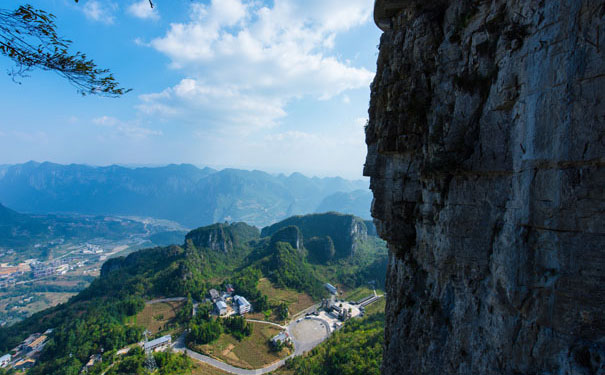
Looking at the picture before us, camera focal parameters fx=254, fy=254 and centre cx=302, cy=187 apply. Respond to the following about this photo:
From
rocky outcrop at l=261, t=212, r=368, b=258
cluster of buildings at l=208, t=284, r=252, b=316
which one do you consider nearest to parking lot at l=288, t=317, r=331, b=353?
cluster of buildings at l=208, t=284, r=252, b=316

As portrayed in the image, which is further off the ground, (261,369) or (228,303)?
(228,303)

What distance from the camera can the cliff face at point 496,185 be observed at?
4.82m

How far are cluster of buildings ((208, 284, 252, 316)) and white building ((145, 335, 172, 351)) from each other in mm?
8716

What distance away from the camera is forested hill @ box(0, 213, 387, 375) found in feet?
125

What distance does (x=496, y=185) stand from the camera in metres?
6.48

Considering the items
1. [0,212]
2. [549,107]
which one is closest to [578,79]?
[549,107]

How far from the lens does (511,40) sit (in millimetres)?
5910

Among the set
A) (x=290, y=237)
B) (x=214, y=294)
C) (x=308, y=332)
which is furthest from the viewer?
(x=290, y=237)

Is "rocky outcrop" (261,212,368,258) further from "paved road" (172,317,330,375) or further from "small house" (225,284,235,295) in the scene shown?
"paved road" (172,317,330,375)

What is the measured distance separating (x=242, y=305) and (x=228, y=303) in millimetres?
4569

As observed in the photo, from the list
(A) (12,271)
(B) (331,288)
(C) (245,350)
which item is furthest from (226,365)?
(A) (12,271)

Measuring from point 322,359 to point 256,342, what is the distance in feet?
44.8

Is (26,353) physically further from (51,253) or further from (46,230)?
(46,230)

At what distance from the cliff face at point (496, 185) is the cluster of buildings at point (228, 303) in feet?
136
